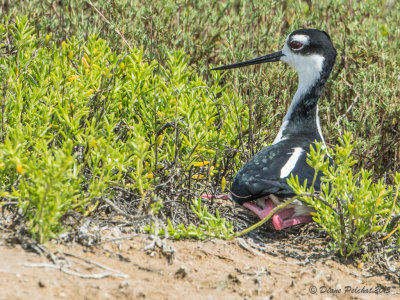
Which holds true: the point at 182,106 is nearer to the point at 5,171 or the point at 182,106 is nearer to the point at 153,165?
the point at 153,165

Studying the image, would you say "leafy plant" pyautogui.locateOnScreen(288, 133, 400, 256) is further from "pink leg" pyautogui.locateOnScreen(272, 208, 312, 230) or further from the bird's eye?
the bird's eye

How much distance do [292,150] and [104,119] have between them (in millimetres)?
1200

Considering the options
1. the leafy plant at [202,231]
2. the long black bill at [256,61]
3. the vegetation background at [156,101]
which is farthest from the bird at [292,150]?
the leafy plant at [202,231]

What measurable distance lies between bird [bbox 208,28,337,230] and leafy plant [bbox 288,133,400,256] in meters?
0.27

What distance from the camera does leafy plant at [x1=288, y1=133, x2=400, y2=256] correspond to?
300 cm

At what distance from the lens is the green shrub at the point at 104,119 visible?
120 inches

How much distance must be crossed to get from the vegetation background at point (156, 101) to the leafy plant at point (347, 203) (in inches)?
30.0

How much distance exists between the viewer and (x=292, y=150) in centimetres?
376

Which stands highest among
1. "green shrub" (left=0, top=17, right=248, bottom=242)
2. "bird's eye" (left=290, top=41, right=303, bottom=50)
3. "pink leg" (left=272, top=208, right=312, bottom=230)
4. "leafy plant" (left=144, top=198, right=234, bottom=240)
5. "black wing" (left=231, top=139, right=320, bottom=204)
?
"bird's eye" (left=290, top=41, right=303, bottom=50)

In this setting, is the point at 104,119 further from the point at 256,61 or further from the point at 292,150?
the point at 256,61

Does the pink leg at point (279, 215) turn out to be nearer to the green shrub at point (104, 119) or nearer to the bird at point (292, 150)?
the bird at point (292, 150)

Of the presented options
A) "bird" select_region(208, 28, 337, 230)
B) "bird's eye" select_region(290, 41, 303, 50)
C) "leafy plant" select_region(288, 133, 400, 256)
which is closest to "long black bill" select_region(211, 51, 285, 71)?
"bird" select_region(208, 28, 337, 230)

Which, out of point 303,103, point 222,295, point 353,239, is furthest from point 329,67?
point 222,295

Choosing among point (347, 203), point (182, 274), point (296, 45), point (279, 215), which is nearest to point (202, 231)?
point (182, 274)
